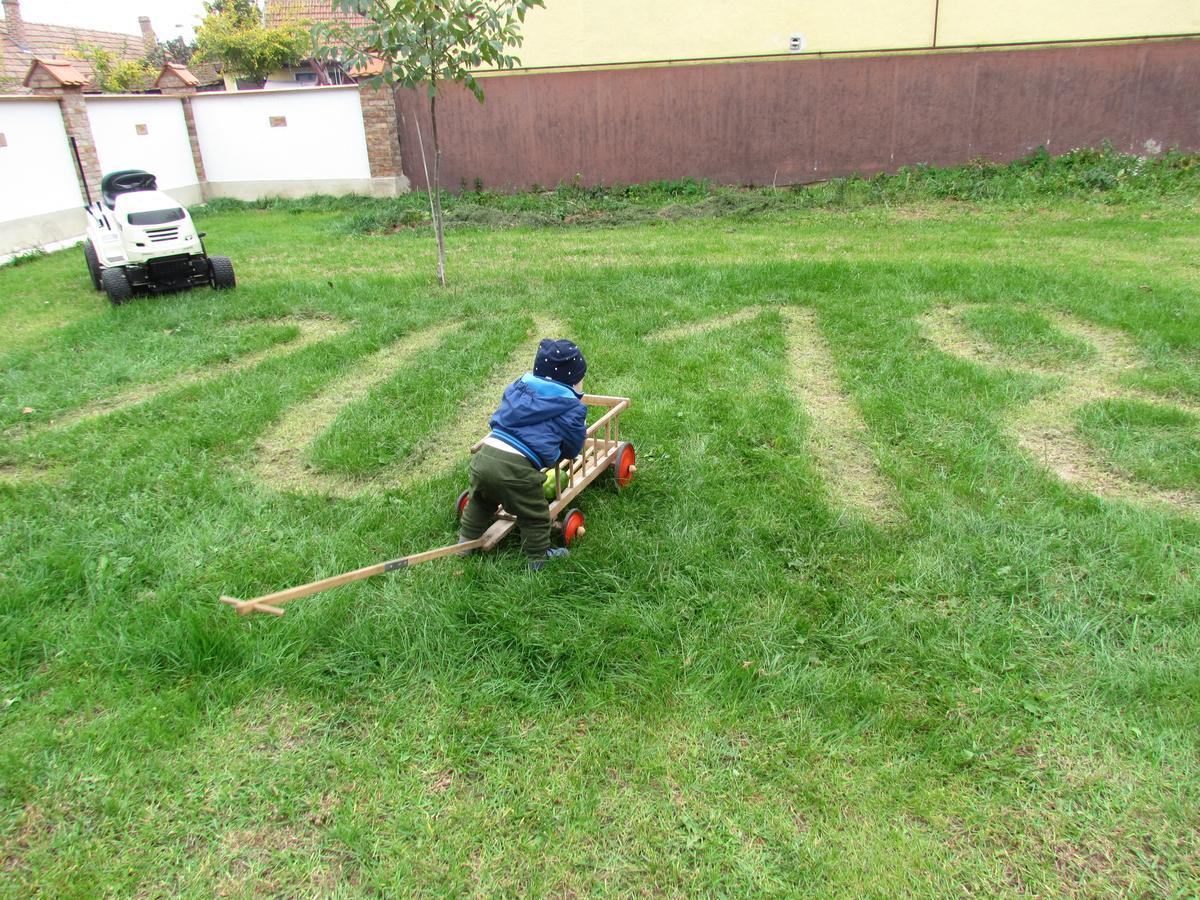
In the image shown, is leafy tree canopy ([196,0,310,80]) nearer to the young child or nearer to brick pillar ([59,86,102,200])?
brick pillar ([59,86,102,200])

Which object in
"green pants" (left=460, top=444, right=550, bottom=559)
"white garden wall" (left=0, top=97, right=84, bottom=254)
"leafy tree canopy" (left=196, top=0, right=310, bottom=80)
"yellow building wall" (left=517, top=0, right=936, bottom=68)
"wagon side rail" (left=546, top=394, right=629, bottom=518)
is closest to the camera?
"green pants" (left=460, top=444, right=550, bottom=559)

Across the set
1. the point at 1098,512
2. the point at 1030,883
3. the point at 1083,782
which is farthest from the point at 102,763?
the point at 1098,512

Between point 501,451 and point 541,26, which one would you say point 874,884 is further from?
point 541,26

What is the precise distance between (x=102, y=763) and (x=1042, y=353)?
21.2 feet

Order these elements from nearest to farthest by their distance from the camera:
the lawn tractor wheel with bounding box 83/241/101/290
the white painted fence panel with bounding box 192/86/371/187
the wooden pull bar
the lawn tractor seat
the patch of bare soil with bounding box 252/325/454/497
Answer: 1. the wooden pull bar
2. the patch of bare soil with bounding box 252/325/454/497
3. the lawn tractor wheel with bounding box 83/241/101/290
4. the lawn tractor seat
5. the white painted fence panel with bounding box 192/86/371/187

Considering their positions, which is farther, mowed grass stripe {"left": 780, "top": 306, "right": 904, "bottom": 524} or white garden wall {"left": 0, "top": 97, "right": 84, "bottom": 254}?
white garden wall {"left": 0, "top": 97, "right": 84, "bottom": 254}

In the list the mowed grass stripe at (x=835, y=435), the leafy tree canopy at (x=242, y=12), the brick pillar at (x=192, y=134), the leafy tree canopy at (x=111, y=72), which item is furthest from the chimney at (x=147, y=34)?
the mowed grass stripe at (x=835, y=435)

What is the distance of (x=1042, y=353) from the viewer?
6.20m

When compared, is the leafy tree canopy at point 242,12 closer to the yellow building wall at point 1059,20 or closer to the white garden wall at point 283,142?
the white garden wall at point 283,142

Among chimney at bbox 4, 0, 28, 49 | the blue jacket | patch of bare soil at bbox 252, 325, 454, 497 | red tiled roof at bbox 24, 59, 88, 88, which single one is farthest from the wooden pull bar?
chimney at bbox 4, 0, 28, 49

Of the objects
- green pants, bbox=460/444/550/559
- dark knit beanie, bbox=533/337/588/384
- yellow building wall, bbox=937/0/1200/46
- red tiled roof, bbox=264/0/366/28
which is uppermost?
red tiled roof, bbox=264/0/366/28

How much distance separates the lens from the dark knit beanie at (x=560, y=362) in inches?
147

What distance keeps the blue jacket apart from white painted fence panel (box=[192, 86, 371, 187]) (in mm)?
14235

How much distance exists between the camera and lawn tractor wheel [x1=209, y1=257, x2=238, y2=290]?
28.1ft
